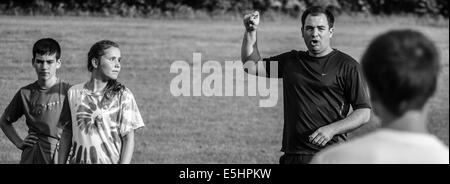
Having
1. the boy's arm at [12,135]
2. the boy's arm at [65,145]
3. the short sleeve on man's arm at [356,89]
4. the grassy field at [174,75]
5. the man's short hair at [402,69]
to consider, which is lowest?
the grassy field at [174,75]

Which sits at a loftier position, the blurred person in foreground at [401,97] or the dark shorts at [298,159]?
the blurred person in foreground at [401,97]

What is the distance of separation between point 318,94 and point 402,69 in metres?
3.22

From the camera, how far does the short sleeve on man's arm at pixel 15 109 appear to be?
17.0ft

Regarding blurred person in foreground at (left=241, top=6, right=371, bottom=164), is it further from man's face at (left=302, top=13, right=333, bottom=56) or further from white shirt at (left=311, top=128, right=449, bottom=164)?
white shirt at (left=311, top=128, right=449, bottom=164)

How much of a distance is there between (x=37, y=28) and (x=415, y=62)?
10.3 m

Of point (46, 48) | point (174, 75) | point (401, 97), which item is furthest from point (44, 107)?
point (174, 75)

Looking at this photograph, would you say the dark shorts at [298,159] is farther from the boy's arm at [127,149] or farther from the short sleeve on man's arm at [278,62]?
the boy's arm at [127,149]

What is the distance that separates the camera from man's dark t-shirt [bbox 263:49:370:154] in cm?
522

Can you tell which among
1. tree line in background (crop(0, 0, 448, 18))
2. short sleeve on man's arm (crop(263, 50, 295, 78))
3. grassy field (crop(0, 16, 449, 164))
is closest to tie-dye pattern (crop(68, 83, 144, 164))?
short sleeve on man's arm (crop(263, 50, 295, 78))

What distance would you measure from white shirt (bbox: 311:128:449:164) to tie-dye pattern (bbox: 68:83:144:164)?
2.57 metres

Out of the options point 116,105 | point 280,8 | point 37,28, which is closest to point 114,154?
point 116,105

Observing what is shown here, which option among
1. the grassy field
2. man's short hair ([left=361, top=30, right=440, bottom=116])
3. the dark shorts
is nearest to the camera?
man's short hair ([left=361, top=30, right=440, bottom=116])

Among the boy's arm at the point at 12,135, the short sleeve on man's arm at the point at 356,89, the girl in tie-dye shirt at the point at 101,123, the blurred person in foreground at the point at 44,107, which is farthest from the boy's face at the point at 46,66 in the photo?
the short sleeve on man's arm at the point at 356,89

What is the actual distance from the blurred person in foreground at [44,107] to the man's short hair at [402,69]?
10.5 ft
